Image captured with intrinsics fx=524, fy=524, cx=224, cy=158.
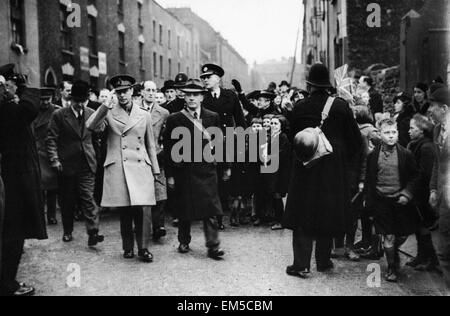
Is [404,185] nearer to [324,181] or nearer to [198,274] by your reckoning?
[324,181]

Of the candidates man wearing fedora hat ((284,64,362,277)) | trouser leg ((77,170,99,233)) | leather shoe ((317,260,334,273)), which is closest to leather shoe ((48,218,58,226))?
trouser leg ((77,170,99,233))

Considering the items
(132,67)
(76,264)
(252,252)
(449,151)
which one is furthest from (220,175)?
(132,67)

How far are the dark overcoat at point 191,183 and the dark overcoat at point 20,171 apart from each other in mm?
1747

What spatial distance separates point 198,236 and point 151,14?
26.6 m

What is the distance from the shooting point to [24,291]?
4.89 meters

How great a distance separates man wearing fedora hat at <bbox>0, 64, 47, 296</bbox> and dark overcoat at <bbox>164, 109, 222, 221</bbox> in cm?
174

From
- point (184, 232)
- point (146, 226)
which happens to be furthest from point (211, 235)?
point (146, 226)

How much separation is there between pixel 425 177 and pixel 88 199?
4.34 m

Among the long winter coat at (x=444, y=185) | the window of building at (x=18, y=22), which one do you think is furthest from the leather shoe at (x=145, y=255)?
the window of building at (x=18, y=22)

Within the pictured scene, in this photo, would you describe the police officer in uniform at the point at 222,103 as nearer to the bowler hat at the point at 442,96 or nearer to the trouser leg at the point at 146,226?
the trouser leg at the point at 146,226

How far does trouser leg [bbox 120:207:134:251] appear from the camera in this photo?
6258 millimetres

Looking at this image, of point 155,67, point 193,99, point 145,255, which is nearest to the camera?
point 145,255

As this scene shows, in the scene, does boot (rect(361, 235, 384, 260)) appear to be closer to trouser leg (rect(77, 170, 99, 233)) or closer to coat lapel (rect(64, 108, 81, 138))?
trouser leg (rect(77, 170, 99, 233))
